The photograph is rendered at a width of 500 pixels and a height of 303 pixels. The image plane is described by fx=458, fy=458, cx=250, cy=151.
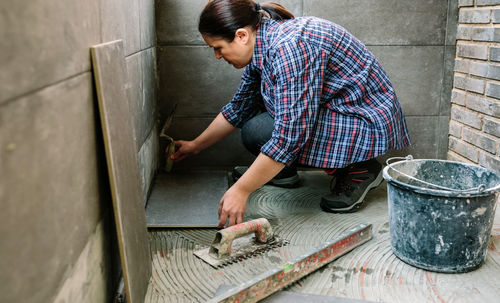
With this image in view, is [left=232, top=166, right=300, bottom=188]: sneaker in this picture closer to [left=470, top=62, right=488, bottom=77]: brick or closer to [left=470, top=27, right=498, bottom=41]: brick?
[left=470, top=62, right=488, bottom=77]: brick

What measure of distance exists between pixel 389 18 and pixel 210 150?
54.0 inches

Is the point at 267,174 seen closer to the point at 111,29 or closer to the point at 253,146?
the point at 253,146

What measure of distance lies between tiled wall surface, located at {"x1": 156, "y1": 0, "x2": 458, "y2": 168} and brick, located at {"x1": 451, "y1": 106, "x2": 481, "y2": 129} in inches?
2.6

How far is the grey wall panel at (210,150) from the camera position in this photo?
2.89 meters

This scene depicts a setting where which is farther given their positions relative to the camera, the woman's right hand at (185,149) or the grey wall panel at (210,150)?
the grey wall panel at (210,150)

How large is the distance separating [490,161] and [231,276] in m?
1.65

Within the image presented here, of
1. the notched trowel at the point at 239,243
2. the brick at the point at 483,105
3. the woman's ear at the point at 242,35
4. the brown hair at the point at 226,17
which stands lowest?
the notched trowel at the point at 239,243

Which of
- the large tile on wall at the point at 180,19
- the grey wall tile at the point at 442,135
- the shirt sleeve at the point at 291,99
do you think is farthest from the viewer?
the grey wall tile at the point at 442,135

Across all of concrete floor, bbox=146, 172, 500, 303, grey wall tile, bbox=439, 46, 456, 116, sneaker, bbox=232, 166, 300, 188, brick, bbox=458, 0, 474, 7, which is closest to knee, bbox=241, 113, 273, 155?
sneaker, bbox=232, 166, 300, 188

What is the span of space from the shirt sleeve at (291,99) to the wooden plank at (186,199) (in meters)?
0.47

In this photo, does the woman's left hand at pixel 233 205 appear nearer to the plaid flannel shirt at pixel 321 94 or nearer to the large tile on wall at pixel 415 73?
the plaid flannel shirt at pixel 321 94

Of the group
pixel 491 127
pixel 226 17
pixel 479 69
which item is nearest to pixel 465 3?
pixel 479 69

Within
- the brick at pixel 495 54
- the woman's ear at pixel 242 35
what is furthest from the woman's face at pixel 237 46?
the brick at pixel 495 54

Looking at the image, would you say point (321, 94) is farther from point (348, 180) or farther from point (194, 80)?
point (194, 80)
